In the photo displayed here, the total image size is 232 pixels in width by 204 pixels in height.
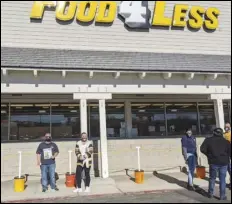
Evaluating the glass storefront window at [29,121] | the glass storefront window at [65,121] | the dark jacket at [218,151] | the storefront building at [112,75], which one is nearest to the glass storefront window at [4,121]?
the storefront building at [112,75]

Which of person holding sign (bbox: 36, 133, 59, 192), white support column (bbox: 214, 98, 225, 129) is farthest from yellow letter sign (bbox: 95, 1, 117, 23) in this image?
person holding sign (bbox: 36, 133, 59, 192)

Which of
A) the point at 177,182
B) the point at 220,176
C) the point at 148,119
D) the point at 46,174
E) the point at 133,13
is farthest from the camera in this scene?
the point at 148,119

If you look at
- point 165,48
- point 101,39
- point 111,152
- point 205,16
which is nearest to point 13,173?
point 111,152

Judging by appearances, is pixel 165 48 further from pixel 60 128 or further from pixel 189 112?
pixel 60 128

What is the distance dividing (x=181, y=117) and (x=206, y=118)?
1.33m

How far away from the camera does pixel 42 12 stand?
13.0 m

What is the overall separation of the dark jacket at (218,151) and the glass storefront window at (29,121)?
7.08 m

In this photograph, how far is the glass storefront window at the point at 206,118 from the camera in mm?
15602

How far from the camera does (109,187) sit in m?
10.5

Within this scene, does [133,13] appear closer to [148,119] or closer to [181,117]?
[148,119]

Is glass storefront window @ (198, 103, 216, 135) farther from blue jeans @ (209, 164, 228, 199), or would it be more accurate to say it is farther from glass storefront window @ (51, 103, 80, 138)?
blue jeans @ (209, 164, 228, 199)

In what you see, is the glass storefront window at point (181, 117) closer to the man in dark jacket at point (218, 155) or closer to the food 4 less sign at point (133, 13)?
the food 4 less sign at point (133, 13)

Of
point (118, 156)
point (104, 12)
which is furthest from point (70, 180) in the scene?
point (104, 12)

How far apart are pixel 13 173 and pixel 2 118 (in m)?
2.22
